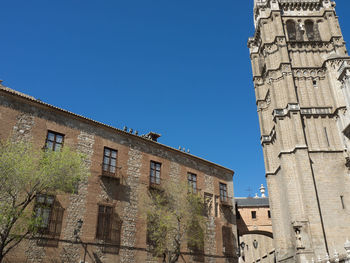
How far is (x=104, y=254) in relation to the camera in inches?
723

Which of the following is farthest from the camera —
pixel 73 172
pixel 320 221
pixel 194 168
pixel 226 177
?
pixel 226 177

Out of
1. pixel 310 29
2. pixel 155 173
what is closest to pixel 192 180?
pixel 155 173

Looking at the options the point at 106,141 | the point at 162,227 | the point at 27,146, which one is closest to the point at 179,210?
the point at 162,227

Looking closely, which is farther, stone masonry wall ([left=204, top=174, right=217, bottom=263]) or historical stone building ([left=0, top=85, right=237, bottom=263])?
stone masonry wall ([left=204, top=174, right=217, bottom=263])

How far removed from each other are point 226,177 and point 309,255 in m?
9.40

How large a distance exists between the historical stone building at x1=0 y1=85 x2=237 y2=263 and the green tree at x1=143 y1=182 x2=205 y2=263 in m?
0.57

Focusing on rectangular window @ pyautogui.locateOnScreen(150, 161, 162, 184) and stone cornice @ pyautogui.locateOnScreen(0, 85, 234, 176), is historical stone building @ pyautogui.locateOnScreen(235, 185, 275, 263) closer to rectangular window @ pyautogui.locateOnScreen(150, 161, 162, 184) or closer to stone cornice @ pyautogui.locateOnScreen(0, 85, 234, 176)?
stone cornice @ pyautogui.locateOnScreen(0, 85, 234, 176)

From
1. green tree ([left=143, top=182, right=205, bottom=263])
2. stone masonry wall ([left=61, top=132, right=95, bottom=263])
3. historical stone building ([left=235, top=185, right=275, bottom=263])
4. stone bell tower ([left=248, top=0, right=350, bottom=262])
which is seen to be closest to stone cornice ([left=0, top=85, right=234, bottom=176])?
stone masonry wall ([left=61, top=132, right=95, bottom=263])

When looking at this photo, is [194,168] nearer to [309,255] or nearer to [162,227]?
[162,227]

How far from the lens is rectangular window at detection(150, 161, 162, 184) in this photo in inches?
902

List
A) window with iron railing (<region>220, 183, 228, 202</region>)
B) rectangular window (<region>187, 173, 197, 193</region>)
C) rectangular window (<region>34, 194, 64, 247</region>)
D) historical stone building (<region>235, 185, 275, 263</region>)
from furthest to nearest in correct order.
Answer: historical stone building (<region>235, 185, 275, 263</region>) → window with iron railing (<region>220, 183, 228, 202</region>) → rectangular window (<region>187, 173, 197, 193</region>) → rectangular window (<region>34, 194, 64, 247</region>)

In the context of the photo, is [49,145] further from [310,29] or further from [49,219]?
[310,29]

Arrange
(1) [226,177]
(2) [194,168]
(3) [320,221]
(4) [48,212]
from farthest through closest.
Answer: (1) [226,177] < (2) [194,168] < (3) [320,221] < (4) [48,212]

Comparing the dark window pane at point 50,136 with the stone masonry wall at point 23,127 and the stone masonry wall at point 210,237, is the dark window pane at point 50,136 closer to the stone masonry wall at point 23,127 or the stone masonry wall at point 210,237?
the stone masonry wall at point 23,127
